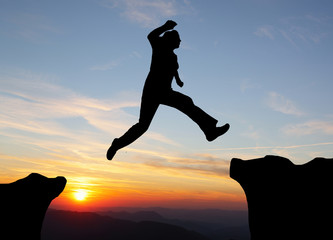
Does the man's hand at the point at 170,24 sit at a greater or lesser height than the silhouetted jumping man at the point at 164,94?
greater

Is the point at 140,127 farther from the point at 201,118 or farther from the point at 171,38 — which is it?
the point at 171,38

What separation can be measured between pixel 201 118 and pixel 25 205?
4.40 m

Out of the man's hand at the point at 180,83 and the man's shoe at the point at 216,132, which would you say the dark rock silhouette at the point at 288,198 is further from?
the man's hand at the point at 180,83

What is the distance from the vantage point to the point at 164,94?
21.5ft

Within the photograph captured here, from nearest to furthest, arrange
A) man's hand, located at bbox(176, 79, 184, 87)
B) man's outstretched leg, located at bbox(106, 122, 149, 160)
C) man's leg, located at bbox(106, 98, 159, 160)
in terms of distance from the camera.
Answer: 1. man's leg, located at bbox(106, 98, 159, 160)
2. man's outstretched leg, located at bbox(106, 122, 149, 160)
3. man's hand, located at bbox(176, 79, 184, 87)

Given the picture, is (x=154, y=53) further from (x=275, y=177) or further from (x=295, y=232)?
(x=295, y=232)

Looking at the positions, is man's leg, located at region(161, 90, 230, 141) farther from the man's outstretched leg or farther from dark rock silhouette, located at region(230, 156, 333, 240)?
dark rock silhouette, located at region(230, 156, 333, 240)

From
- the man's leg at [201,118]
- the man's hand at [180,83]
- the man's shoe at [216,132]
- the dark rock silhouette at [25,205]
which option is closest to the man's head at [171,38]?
the man's hand at [180,83]

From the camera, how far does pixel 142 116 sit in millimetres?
6645

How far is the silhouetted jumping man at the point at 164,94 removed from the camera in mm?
6371

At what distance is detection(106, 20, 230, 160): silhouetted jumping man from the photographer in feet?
20.9

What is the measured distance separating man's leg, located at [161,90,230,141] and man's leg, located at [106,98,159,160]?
335mm

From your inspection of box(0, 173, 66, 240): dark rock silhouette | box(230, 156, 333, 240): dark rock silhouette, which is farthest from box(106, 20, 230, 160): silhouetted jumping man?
box(0, 173, 66, 240): dark rock silhouette

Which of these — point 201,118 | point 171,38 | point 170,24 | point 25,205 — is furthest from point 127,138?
point 25,205
